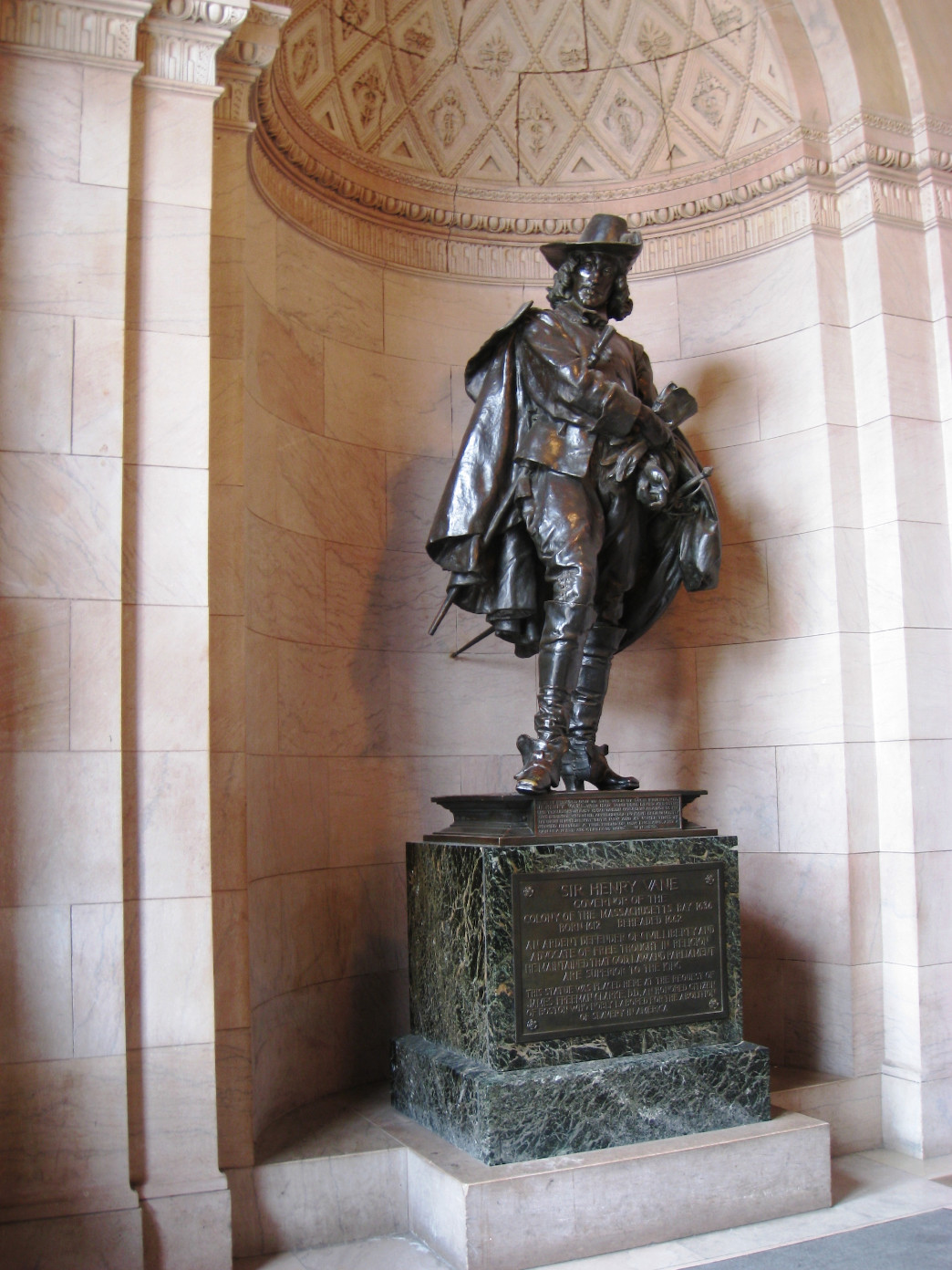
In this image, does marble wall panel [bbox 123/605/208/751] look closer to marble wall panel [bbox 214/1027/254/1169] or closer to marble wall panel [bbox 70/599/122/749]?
marble wall panel [bbox 70/599/122/749]

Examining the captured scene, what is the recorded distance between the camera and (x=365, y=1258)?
12.7ft

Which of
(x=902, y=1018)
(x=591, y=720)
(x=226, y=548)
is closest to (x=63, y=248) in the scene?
(x=226, y=548)

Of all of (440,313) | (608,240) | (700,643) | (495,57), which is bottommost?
(700,643)

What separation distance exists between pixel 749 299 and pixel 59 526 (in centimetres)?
377

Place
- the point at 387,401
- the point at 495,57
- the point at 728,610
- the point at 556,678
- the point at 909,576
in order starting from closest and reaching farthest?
the point at 556,678
the point at 909,576
the point at 728,610
the point at 387,401
the point at 495,57

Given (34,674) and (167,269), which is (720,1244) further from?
(167,269)

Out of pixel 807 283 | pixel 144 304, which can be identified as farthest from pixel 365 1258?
pixel 807 283

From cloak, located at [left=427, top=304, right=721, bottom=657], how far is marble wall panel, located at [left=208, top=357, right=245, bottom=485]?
92cm

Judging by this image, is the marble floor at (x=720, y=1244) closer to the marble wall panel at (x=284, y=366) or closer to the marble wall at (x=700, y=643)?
the marble wall at (x=700, y=643)

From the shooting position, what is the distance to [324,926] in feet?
16.7

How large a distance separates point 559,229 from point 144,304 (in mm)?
2903

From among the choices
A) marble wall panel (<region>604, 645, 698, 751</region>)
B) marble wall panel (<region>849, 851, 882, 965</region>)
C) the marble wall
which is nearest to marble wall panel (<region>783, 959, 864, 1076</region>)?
the marble wall

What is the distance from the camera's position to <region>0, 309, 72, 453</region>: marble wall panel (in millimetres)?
3729

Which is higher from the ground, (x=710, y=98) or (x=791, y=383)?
(x=710, y=98)
